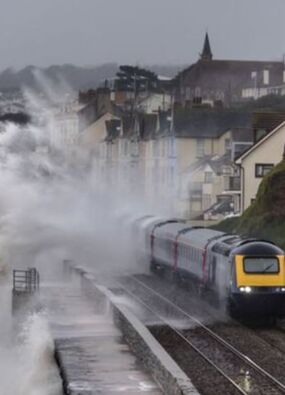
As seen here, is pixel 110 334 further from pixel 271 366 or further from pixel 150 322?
pixel 271 366

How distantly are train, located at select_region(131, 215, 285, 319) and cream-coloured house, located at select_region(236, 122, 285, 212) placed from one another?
28.6 metres

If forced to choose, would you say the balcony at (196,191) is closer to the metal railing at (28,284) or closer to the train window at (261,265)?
the metal railing at (28,284)

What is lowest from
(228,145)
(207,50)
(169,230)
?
(169,230)

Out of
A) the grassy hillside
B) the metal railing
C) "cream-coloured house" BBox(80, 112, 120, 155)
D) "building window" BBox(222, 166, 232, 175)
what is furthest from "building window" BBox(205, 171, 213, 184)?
the metal railing

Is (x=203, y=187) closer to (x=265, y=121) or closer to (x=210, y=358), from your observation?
(x=265, y=121)

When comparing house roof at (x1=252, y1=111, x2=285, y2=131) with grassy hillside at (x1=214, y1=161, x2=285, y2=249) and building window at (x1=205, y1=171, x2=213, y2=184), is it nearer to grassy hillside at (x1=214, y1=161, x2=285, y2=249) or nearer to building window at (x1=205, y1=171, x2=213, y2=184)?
building window at (x1=205, y1=171, x2=213, y2=184)

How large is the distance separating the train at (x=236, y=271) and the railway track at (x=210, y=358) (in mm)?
1260

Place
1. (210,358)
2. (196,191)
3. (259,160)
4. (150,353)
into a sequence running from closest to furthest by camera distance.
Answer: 1. (150,353)
2. (210,358)
3. (259,160)
4. (196,191)

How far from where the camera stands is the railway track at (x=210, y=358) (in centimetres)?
2404

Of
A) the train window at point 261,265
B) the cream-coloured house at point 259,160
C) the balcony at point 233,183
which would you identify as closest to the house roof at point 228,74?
the balcony at point 233,183

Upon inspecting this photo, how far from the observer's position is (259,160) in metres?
73.3

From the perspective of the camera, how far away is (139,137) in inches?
4063

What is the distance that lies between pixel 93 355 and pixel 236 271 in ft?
22.9

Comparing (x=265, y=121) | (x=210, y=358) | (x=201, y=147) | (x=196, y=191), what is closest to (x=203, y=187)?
(x=196, y=191)
